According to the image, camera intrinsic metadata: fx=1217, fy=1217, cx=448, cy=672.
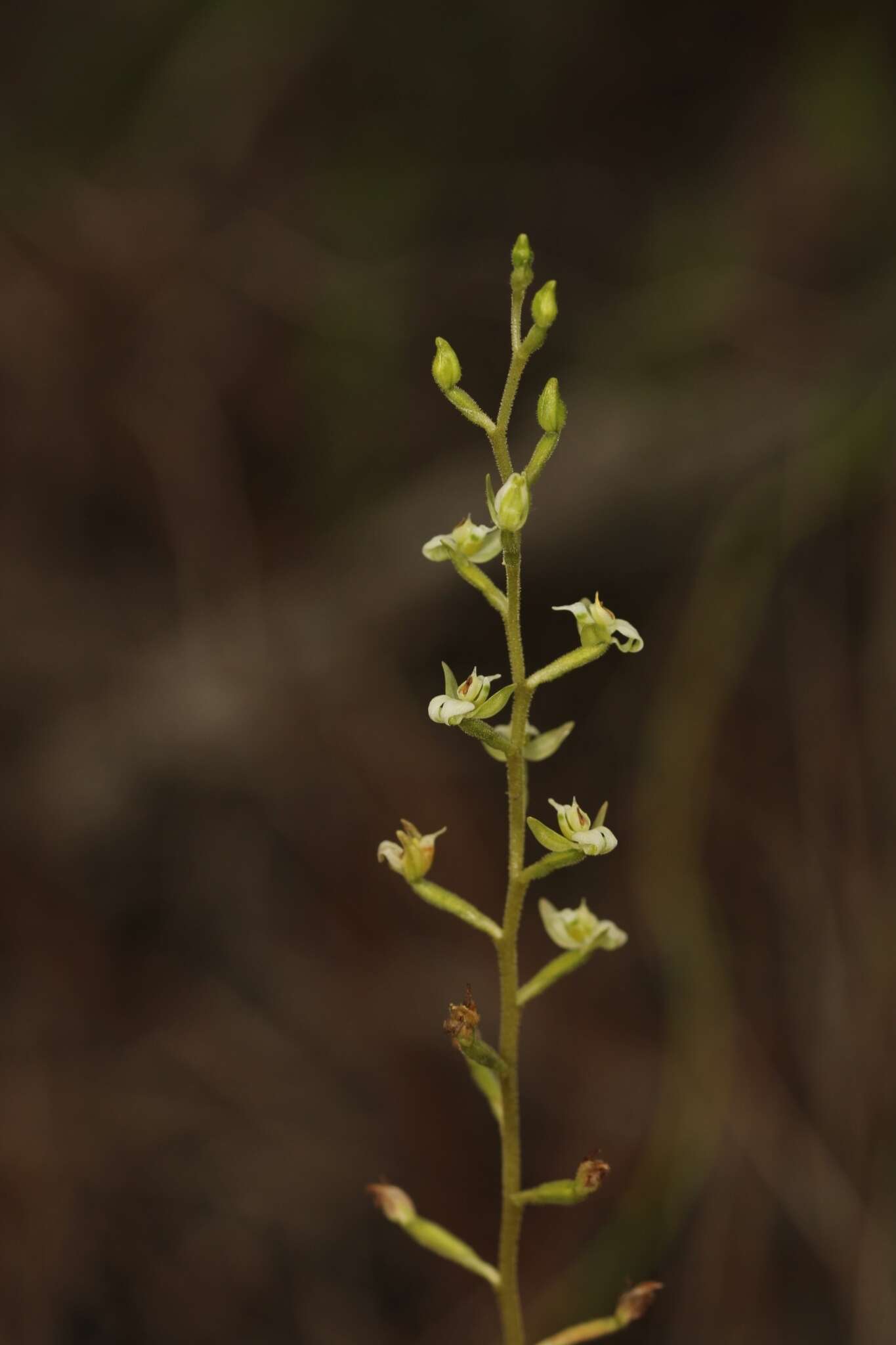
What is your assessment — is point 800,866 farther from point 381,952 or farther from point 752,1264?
point 381,952

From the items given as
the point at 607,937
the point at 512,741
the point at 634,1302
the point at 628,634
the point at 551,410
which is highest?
the point at 551,410

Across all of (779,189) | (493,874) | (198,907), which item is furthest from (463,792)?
(779,189)

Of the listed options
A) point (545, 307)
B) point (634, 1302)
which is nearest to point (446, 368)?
point (545, 307)

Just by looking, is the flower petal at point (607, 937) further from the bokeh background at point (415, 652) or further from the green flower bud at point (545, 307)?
the bokeh background at point (415, 652)

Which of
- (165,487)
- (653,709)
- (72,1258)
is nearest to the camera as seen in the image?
(72,1258)

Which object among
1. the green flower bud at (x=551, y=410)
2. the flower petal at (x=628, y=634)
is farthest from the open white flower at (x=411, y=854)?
the green flower bud at (x=551, y=410)

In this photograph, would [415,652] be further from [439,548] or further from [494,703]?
[494,703]
